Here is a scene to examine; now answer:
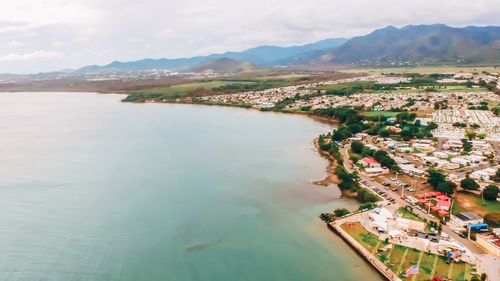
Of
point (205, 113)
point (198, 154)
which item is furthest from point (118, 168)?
point (205, 113)

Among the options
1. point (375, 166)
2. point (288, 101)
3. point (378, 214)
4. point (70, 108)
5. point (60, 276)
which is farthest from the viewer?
point (70, 108)

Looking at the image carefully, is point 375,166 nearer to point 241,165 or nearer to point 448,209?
point 448,209

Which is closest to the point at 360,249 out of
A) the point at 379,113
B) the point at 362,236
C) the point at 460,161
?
the point at 362,236

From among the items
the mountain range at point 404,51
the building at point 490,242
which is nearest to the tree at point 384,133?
the building at point 490,242

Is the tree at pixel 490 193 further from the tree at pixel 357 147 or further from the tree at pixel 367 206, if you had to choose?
the tree at pixel 357 147

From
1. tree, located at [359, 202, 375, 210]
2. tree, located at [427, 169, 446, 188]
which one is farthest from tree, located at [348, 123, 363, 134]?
tree, located at [359, 202, 375, 210]

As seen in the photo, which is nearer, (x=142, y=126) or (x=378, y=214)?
(x=378, y=214)
